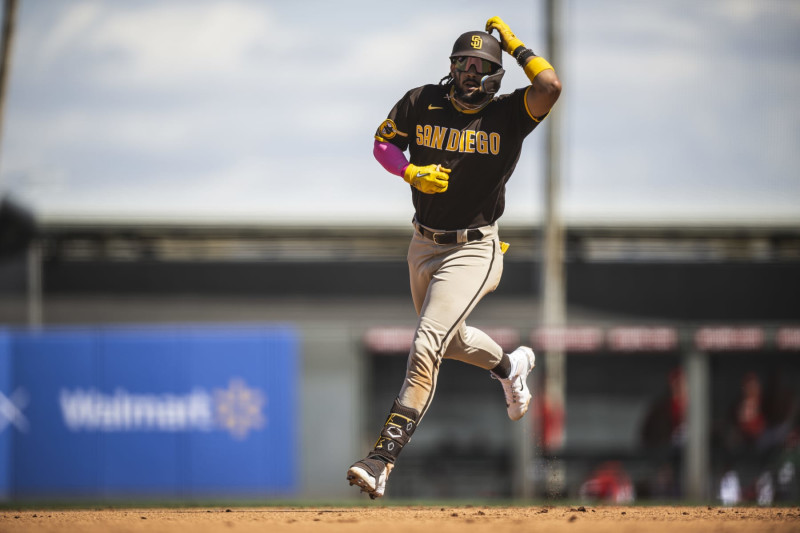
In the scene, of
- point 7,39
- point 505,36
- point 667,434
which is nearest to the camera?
point 505,36

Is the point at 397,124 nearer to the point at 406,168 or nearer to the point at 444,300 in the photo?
the point at 406,168

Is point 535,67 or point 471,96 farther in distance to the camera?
point 471,96

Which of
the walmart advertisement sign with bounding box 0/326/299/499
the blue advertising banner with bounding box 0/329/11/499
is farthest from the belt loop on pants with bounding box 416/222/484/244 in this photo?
the blue advertising banner with bounding box 0/329/11/499

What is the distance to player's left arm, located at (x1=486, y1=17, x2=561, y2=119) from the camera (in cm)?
496

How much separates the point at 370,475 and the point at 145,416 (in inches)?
348

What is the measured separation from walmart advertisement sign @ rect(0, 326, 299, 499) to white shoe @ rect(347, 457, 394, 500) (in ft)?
27.4

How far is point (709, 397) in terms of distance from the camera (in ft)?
45.9

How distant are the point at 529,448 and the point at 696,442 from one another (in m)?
2.18

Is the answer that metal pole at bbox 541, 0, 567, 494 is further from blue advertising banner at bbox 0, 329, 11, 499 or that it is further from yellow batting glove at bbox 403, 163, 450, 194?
yellow batting glove at bbox 403, 163, 450, 194

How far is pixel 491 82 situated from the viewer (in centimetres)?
513

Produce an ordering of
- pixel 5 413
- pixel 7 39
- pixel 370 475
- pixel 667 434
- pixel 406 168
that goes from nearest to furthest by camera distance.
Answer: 1. pixel 370 475
2. pixel 406 168
3. pixel 5 413
4. pixel 667 434
5. pixel 7 39

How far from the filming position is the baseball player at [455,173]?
5.06m

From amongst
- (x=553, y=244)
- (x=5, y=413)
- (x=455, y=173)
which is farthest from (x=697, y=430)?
(x=455, y=173)

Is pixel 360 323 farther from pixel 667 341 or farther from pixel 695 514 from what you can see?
pixel 695 514
